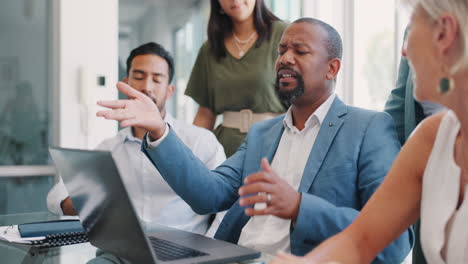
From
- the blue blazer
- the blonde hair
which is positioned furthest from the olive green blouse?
the blonde hair

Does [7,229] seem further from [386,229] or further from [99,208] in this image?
[386,229]

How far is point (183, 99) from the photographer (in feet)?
10.9

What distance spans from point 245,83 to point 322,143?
3.19 ft

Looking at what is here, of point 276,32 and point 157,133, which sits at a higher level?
point 276,32

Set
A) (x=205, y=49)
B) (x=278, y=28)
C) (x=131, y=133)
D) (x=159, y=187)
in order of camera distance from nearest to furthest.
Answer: (x=159, y=187), (x=131, y=133), (x=278, y=28), (x=205, y=49)

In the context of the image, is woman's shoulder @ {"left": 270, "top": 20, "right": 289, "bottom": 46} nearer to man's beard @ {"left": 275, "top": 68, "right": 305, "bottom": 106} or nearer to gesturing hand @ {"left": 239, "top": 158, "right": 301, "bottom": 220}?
man's beard @ {"left": 275, "top": 68, "right": 305, "bottom": 106}

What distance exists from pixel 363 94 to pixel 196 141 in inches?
57.5

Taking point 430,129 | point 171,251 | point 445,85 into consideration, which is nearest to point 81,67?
point 171,251

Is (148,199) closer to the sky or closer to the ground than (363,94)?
closer to the ground

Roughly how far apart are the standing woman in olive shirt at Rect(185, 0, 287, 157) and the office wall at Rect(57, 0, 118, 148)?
0.72 meters

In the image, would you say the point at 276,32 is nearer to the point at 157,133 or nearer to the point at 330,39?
the point at 330,39

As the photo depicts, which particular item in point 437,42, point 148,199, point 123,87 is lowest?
point 148,199

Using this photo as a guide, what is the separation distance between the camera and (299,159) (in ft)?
5.48

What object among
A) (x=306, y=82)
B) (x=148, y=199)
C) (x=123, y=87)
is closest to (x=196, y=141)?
(x=148, y=199)
